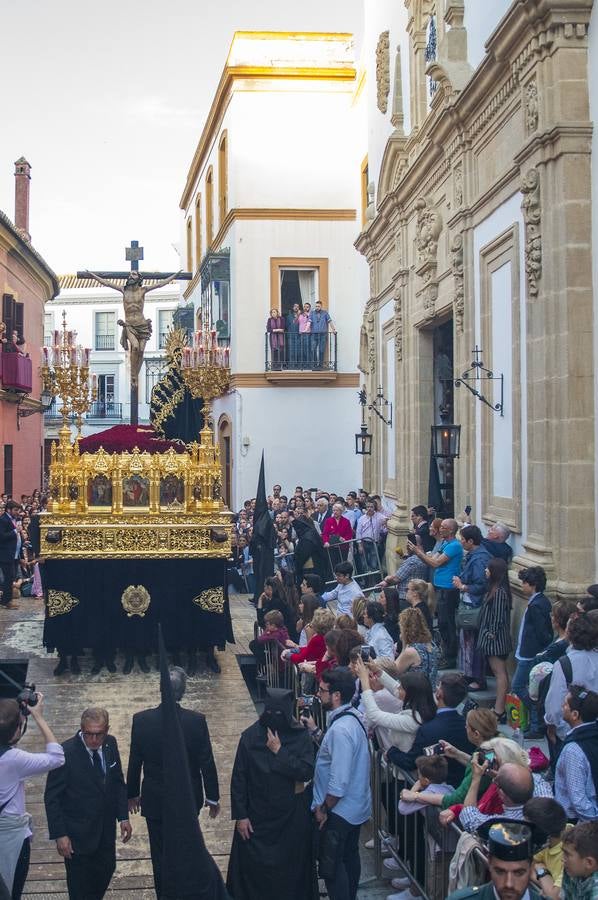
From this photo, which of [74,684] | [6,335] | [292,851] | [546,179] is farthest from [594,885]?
[6,335]

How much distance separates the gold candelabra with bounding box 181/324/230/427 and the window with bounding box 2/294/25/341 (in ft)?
44.5

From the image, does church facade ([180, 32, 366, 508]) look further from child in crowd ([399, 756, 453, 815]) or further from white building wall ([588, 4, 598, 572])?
child in crowd ([399, 756, 453, 815])

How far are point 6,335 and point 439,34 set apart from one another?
1447 centimetres

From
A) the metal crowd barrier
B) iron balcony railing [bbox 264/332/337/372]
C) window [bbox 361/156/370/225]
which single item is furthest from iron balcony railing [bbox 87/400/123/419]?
the metal crowd barrier

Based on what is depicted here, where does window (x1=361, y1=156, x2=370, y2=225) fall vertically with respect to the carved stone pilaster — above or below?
above

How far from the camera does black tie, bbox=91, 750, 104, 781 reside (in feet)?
18.4

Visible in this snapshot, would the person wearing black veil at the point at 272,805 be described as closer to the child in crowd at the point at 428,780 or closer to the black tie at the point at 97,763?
the child in crowd at the point at 428,780

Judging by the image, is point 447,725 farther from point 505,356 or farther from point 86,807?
point 505,356

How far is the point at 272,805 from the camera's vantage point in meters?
5.40

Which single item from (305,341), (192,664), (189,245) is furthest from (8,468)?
→ (192,664)

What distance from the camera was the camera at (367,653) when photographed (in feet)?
22.3

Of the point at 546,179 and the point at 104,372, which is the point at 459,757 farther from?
the point at 104,372

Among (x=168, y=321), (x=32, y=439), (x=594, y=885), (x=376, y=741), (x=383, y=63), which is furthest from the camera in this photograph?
(x=168, y=321)

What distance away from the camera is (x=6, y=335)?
81.3 feet
